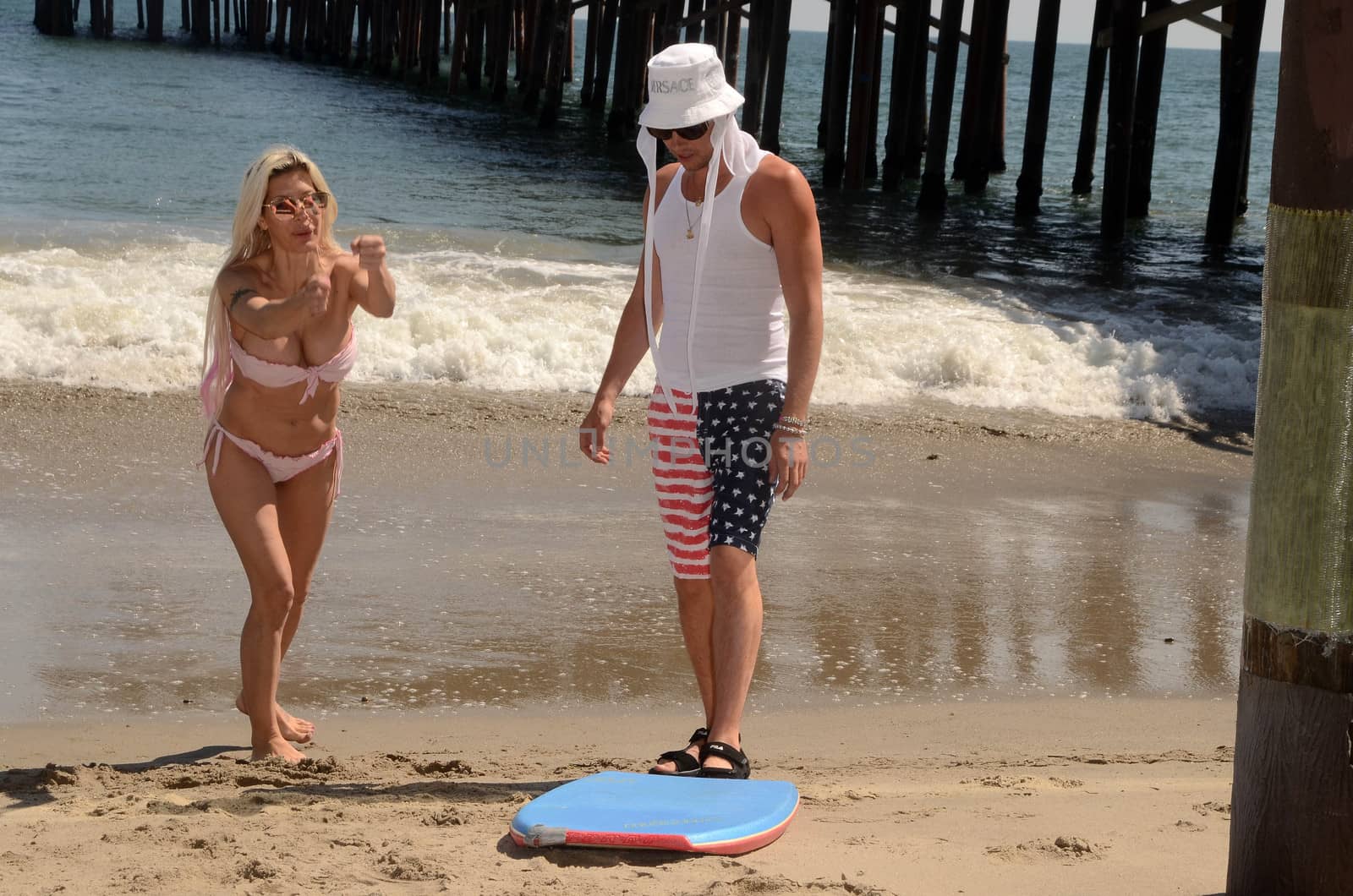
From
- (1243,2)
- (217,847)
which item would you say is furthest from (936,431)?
(1243,2)

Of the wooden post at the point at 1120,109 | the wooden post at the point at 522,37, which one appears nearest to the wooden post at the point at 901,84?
the wooden post at the point at 1120,109

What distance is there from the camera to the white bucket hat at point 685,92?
312cm

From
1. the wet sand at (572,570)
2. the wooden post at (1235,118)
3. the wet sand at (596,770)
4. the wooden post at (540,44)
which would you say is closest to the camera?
the wet sand at (596,770)

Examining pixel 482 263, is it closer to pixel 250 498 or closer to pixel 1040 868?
pixel 250 498

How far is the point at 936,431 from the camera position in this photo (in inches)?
300

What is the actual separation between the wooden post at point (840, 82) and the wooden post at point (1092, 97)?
281cm

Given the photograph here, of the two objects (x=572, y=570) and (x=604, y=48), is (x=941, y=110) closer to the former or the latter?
(x=604, y=48)

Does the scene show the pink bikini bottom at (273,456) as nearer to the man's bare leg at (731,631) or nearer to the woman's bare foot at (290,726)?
the woman's bare foot at (290,726)

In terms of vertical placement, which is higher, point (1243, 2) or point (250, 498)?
point (1243, 2)

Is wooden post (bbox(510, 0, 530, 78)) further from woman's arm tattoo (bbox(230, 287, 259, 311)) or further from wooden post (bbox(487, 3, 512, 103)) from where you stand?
woman's arm tattoo (bbox(230, 287, 259, 311))

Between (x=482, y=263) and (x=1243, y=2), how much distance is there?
7.42 metres

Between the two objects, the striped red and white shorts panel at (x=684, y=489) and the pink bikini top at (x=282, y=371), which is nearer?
the striped red and white shorts panel at (x=684, y=489)

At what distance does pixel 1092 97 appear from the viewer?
61.7 ft

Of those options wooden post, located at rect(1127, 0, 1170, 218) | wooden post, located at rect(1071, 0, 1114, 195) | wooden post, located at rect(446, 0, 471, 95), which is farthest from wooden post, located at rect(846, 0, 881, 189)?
wooden post, located at rect(446, 0, 471, 95)
